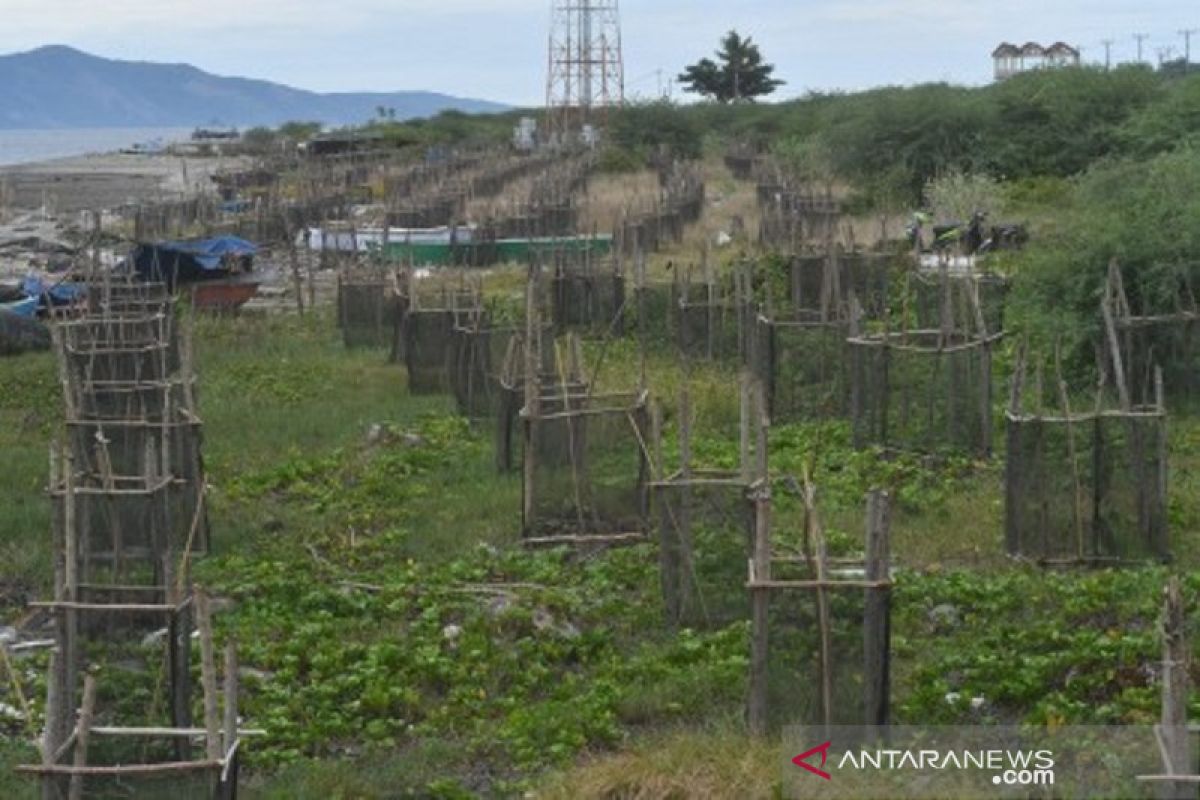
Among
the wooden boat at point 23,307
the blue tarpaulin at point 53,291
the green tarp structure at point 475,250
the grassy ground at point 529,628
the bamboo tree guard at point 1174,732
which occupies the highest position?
the green tarp structure at point 475,250

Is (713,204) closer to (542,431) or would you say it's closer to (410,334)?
(410,334)

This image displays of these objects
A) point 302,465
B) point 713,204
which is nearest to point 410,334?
point 302,465

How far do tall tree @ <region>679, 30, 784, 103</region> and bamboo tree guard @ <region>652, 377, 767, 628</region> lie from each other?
74894 millimetres

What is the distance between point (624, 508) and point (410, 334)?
7471 millimetres

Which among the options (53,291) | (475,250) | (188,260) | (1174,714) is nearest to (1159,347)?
(1174,714)

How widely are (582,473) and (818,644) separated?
4787 millimetres

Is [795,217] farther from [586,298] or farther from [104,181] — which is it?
[104,181]

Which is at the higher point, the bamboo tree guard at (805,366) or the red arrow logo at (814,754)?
the bamboo tree guard at (805,366)

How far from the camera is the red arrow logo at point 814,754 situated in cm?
732

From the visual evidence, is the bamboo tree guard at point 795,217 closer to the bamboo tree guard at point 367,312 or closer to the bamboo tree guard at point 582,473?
the bamboo tree guard at point 367,312

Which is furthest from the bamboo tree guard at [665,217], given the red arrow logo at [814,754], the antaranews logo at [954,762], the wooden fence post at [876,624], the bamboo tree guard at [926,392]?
the antaranews logo at [954,762]

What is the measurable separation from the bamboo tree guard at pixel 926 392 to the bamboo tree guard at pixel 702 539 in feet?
14.3

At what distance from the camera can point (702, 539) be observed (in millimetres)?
10594

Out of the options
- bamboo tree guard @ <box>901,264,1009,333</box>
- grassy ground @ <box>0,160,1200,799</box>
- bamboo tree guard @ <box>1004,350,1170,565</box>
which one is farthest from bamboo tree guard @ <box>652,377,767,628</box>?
bamboo tree guard @ <box>901,264,1009,333</box>
